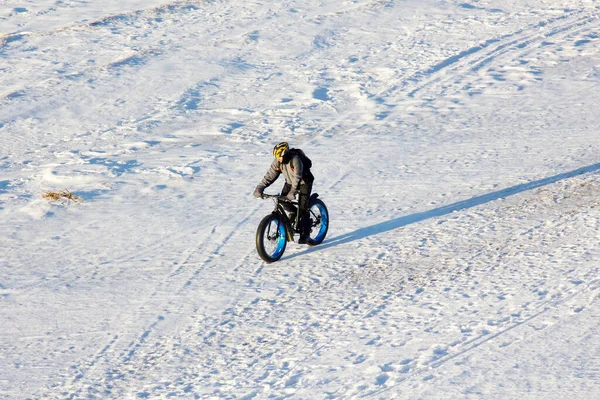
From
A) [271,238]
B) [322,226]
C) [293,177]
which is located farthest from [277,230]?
[322,226]

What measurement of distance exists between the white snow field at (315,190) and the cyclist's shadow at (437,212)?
6 centimetres

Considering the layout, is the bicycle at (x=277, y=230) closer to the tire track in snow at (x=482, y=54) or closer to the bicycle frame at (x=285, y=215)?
the bicycle frame at (x=285, y=215)

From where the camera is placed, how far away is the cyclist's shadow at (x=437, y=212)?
12.1 meters

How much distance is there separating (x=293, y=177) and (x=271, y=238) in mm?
→ 863

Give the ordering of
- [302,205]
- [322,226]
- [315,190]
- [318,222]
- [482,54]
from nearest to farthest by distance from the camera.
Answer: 1. [302,205]
2. [318,222]
3. [322,226]
4. [315,190]
5. [482,54]

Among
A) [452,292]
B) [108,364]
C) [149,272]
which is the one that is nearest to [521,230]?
[452,292]

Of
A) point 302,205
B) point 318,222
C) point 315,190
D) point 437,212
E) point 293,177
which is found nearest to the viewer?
point 293,177

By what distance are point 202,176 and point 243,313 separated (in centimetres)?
592

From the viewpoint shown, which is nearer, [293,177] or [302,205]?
[293,177]

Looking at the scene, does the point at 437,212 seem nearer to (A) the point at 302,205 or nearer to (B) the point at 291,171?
(A) the point at 302,205

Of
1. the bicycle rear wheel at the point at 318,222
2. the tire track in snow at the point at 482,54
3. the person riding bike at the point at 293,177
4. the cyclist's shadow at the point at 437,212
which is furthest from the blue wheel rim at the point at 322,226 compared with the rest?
the tire track in snow at the point at 482,54

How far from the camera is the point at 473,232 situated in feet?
39.3

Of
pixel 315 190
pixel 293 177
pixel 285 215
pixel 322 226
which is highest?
pixel 293 177

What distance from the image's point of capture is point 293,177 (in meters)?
11.0
